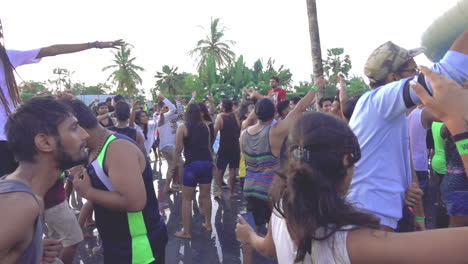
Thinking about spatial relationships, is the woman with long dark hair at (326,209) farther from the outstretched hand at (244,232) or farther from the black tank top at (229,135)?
the black tank top at (229,135)

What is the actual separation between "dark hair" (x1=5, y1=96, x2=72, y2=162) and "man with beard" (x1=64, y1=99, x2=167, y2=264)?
19.9 inches

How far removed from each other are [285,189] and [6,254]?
1.20 metres

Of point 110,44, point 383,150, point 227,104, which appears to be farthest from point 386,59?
point 227,104

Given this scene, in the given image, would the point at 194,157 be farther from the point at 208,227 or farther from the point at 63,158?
the point at 63,158

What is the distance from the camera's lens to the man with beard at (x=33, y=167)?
1.47 metres

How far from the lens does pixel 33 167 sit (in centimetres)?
179

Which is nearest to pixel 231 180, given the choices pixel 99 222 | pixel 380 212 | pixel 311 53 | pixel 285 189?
pixel 311 53

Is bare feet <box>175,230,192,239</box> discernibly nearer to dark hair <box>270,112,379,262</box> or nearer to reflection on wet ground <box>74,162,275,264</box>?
reflection on wet ground <box>74,162,275,264</box>

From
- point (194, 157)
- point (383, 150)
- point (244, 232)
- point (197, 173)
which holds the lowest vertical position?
point (197, 173)

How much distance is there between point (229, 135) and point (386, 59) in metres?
5.27

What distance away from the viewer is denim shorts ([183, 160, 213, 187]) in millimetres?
5477

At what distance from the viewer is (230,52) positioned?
40031mm

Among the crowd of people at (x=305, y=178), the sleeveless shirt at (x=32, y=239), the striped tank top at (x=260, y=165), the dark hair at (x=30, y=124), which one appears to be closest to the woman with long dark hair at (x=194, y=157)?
the striped tank top at (x=260, y=165)

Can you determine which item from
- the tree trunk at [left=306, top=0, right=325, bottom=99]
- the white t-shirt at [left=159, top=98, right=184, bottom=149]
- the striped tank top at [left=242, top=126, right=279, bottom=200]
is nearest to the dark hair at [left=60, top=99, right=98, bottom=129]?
the striped tank top at [left=242, top=126, right=279, bottom=200]
